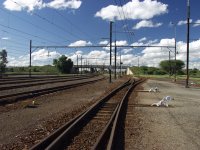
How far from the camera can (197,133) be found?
11297mm

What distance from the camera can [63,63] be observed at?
6260 inches

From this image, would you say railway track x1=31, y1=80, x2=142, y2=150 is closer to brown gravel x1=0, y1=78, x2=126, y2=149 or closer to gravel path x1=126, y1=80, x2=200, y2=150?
brown gravel x1=0, y1=78, x2=126, y2=149

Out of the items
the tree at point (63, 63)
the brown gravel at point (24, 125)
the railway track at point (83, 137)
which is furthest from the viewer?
the tree at point (63, 63)

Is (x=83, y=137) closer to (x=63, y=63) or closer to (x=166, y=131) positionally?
(x=166, y=131)

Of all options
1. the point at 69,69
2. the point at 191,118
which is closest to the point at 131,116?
the point at 191,118

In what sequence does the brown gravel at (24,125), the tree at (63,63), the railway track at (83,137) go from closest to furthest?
the railway track at (83,137) → the brown gravel at (24,125) → the tree at (63,63)

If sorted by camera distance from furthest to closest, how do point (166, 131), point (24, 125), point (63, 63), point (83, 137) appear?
point (63, 63), point (24, 125), point (166, 131), point (83, 137)

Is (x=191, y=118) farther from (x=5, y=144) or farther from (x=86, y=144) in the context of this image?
A: (x=5, y=144)

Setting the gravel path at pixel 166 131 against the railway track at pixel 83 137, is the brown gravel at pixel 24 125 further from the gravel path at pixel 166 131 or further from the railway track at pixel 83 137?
the gravel path at pixel 166 131

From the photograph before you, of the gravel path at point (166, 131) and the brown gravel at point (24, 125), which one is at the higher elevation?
the brown gravel at point (24, 125)

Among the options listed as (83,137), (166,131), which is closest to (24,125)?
(83,137)

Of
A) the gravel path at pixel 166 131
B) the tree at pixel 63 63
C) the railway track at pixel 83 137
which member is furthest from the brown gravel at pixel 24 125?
the tree at pixel 63 63

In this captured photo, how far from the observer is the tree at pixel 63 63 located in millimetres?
157962

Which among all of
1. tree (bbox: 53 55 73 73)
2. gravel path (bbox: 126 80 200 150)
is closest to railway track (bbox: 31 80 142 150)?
gravel path (bbox: 126 80 200 150)
